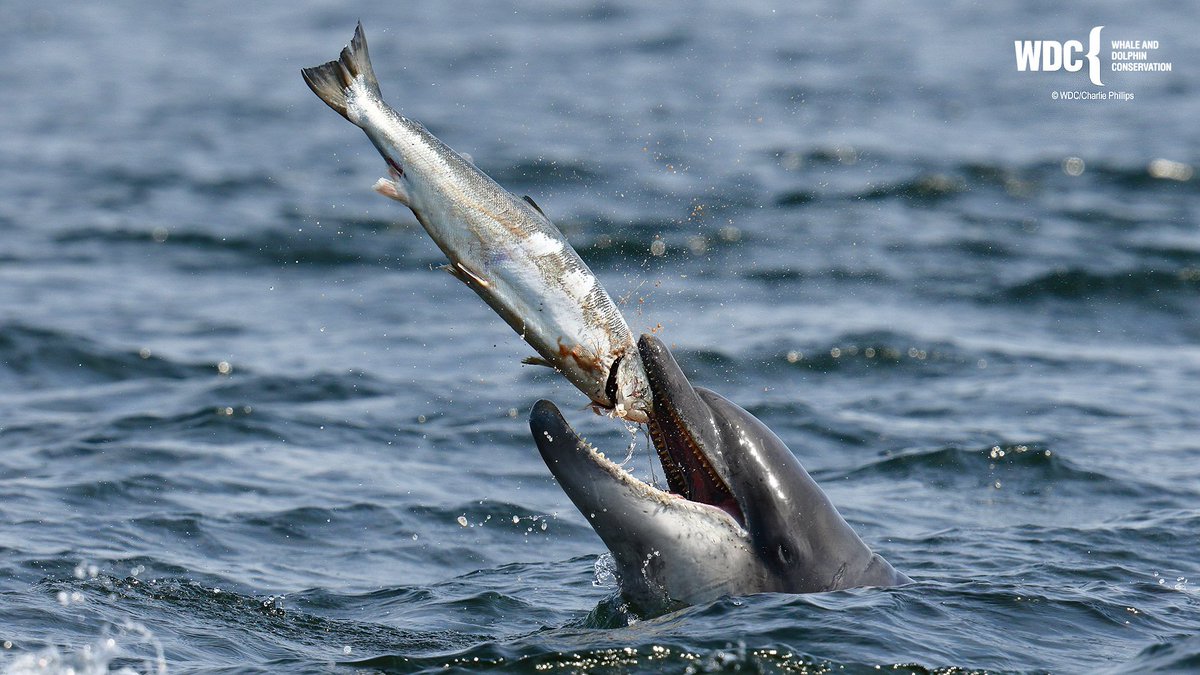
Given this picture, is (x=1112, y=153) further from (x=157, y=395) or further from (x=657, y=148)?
(x=157, y=395)

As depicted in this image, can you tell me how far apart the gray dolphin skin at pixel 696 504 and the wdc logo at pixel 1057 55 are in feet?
74.1

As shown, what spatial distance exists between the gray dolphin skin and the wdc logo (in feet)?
74.1

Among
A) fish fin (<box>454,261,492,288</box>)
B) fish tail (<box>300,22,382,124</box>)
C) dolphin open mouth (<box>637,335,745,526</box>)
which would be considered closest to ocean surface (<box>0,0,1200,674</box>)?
dolphin open mouth (<box>637,335,745,526</box>)

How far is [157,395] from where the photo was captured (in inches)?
531

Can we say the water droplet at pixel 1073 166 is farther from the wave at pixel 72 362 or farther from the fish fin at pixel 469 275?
the fish fin at pixel 469 275

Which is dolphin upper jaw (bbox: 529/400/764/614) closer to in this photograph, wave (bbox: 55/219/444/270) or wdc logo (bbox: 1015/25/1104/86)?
wave (bbox: 55/219/444/270)

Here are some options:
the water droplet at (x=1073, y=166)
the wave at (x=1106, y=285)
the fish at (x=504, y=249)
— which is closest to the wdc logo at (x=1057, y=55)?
the water droplet at (x=1073, y=166)

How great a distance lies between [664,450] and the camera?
718 cm

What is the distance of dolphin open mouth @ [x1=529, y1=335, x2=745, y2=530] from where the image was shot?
6.87 metres

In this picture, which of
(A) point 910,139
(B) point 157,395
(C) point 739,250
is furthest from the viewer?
(A) point 910,139

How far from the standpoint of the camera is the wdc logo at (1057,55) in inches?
1119

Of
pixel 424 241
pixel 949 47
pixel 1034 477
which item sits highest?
pixel 949 47

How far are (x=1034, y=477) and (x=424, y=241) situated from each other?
8.74 m

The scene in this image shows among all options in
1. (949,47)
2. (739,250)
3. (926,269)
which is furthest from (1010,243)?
(949,47)
